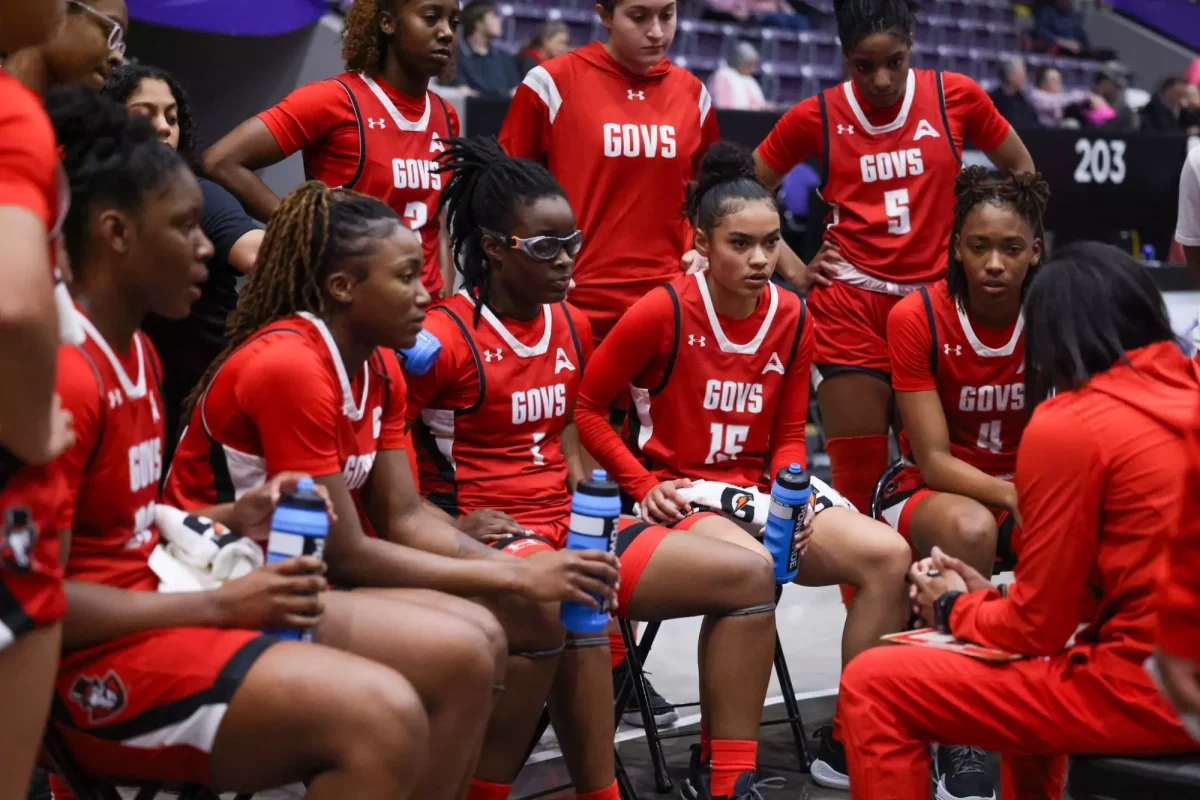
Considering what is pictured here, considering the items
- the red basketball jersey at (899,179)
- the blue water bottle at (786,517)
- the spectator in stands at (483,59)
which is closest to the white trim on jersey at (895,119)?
the red basketball jersey at (899,179)

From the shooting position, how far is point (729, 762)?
130 inches

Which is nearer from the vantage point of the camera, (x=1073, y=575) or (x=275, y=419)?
(x=1073, y=575)

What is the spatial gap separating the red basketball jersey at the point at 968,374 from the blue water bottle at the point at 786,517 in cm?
65

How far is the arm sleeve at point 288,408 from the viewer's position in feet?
8.42

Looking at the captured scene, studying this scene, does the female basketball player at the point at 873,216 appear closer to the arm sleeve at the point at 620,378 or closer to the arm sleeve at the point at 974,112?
the arm sleeve at the point at 974,112

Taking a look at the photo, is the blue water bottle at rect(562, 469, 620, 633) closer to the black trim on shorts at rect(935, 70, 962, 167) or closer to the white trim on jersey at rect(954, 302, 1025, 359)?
the white trim on jersey at rect(954, 302, 1025, 359)

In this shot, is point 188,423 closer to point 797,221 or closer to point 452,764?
point 452,764

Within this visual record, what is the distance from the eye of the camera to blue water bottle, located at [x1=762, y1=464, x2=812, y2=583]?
131 inches

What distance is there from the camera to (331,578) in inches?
110

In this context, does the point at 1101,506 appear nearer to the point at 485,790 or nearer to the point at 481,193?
the point at 485,790

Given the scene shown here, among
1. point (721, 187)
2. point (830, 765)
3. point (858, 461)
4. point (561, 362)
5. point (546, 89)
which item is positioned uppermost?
point (546, 89)

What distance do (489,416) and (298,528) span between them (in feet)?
3.64

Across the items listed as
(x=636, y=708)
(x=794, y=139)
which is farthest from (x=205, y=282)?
(x=794, y=139)

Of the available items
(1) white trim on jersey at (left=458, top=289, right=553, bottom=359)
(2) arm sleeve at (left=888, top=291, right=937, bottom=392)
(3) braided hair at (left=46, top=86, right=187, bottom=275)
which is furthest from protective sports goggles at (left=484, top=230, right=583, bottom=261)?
(3) braided hair at (left=46, top=86, right=187, bottom=275)
